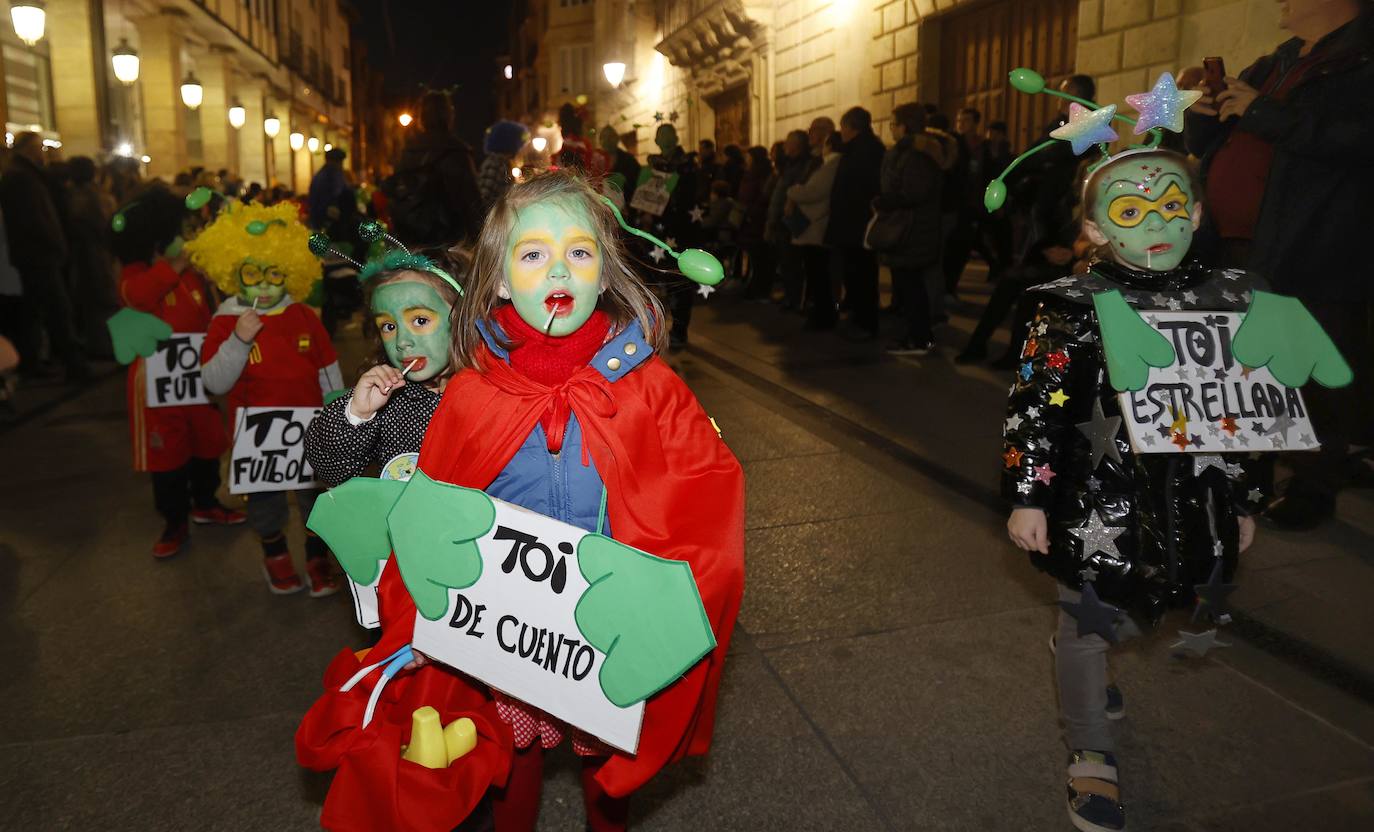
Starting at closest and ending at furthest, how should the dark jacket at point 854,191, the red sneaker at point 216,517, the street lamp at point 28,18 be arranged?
the red sneaker at point 216,517 < the dark jacket at point 854,191 < the street lamp at point 28,18

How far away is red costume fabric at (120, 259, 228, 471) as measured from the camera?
4762 millimetres

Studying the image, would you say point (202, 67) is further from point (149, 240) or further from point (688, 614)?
point (688, 614)

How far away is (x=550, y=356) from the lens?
214 cm

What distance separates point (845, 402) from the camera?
24.1ft

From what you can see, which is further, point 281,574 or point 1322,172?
point 1322,172

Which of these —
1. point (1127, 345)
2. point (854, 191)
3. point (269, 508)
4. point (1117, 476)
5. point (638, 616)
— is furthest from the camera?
point (854, 191)

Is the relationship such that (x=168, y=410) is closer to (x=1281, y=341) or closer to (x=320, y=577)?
(x=320, y=577)

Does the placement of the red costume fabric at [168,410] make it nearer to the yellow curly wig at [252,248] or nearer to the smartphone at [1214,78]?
the yellow curly wig at [252,248]

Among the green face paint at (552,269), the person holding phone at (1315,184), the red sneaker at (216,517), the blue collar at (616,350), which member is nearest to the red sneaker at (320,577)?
the red sneaker at (216,517)

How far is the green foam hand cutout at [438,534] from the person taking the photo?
189 centimetres

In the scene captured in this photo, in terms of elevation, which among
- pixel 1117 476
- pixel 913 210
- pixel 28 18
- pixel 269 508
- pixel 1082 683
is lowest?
pixel 1082 683

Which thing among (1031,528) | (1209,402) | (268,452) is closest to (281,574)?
(268,452)

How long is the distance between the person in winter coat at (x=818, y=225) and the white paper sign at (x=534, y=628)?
8.35 m

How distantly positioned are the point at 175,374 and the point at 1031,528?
3887 millimetres
